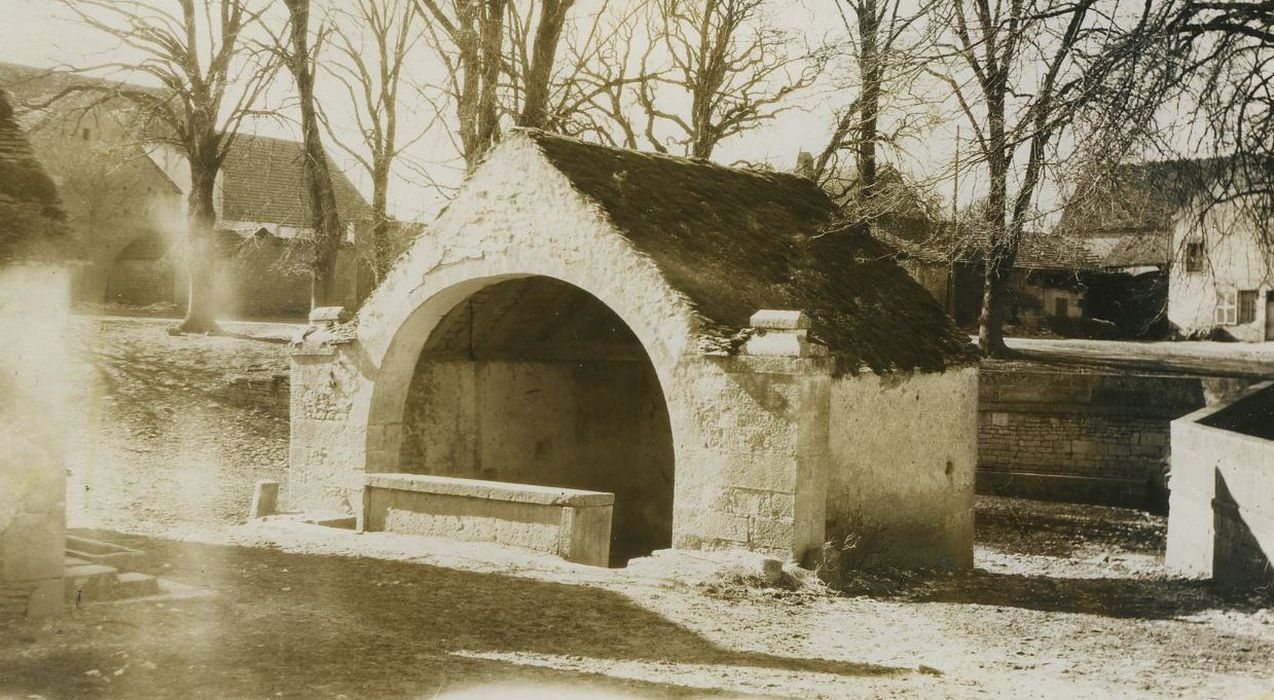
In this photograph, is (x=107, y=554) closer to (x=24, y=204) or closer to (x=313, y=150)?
(x=24, y=204)

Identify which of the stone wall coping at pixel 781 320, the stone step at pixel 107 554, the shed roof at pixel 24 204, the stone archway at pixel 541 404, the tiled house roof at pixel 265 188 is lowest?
the stone step at pixel 107 554

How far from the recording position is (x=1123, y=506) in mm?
20922

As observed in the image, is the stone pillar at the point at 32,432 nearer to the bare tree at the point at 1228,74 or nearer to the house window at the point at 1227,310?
the bare tree at the point at 1228,74

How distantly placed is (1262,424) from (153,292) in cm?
2588

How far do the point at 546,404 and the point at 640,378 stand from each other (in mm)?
1239

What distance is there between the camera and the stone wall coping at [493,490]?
32.5ft

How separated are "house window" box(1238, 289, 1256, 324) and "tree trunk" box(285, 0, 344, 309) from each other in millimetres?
26269

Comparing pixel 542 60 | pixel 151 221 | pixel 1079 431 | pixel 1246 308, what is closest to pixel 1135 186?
pixel 542 60

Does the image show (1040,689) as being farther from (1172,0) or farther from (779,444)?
(1172,0)

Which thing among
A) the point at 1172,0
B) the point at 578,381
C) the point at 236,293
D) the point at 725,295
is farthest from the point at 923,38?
Result: the point at 236,293

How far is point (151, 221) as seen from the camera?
30734 mm

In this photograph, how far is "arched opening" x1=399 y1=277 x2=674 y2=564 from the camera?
13211mm

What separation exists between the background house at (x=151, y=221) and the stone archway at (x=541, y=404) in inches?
555

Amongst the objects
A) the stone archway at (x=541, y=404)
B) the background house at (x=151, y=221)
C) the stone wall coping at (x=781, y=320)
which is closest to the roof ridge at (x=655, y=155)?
the stone archway at (x=541, y=404)
